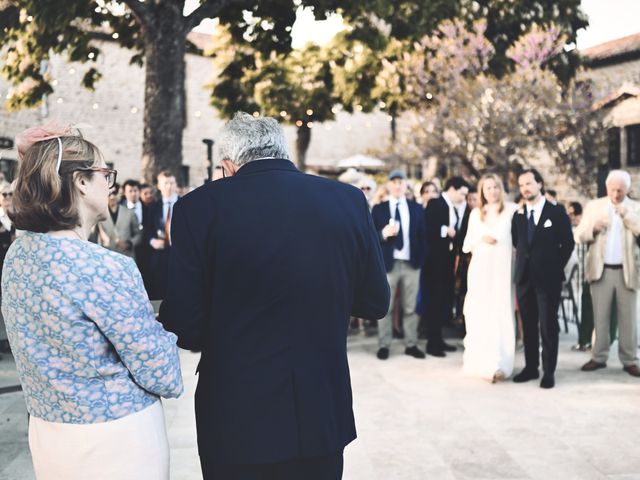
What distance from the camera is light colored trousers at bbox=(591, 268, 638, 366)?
7.77 m

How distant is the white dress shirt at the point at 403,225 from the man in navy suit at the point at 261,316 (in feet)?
21.0

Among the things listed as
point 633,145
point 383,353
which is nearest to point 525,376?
point 383,353

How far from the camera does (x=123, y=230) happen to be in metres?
10.1

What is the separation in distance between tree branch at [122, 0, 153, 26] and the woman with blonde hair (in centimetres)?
1114

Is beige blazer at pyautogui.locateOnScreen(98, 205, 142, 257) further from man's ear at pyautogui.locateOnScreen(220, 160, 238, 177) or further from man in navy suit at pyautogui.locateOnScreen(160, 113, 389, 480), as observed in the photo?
man in navy suit at pyautogui.locateOnScreen(160, 113, 389, 480)

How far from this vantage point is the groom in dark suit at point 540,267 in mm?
7152

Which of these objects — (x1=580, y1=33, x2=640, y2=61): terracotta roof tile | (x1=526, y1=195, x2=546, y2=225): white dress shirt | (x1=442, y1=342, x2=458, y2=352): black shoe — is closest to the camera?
(x1=526, y1=195, x2=546, y2=225): white dress shirt

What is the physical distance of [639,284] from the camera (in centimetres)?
771

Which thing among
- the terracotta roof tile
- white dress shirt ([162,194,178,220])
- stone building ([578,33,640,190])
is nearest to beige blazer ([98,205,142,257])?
white dress shirt ([162,194,178,220])

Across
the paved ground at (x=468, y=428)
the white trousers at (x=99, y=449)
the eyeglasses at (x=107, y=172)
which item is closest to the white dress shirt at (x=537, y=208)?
the paved ground at (x=468, y=428)

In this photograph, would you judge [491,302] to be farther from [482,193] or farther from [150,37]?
[150,37]

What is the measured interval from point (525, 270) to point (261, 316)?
531cm

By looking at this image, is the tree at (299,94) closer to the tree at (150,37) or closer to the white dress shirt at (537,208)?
the tree at (150,37)

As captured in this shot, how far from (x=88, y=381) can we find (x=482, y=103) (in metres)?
24.1
